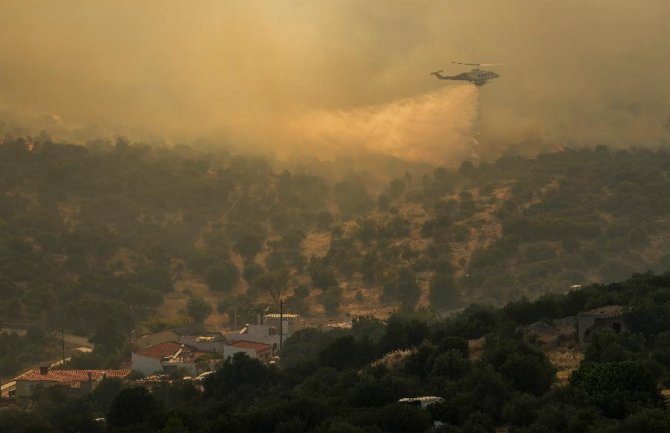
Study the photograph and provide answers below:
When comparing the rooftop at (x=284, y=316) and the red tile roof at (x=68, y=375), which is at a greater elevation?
the rooftop at (x=284, y=316)

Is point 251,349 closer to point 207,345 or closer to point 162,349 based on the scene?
point 207,345

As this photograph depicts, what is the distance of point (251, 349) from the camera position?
115 metres

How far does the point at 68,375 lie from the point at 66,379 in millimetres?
2073

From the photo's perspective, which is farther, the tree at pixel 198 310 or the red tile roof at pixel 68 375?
the tree at pixel 198 310

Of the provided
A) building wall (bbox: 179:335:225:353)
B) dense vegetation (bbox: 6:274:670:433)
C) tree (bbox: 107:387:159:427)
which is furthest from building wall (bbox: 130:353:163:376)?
tree (bbox: 107:387:159:427)

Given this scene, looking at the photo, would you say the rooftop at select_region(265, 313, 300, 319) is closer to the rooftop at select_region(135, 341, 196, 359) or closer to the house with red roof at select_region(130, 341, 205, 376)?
the rooftop at select_region(135, 341, 196, 359)

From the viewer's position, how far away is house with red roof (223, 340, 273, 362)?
114m

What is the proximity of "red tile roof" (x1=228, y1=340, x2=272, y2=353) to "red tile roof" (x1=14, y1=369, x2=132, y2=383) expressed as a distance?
28.1ft

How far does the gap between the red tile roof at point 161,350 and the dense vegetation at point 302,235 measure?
33.9ft

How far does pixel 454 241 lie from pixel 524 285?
16.6 metres

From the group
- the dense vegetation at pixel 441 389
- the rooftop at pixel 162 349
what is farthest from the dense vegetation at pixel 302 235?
the dense vegetation at pixel 441 389

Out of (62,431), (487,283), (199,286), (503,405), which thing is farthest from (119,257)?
(503,405)

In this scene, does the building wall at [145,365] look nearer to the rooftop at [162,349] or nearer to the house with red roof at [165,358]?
the house with red roof at [165,358]

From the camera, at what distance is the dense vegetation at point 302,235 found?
14838 centimetres
